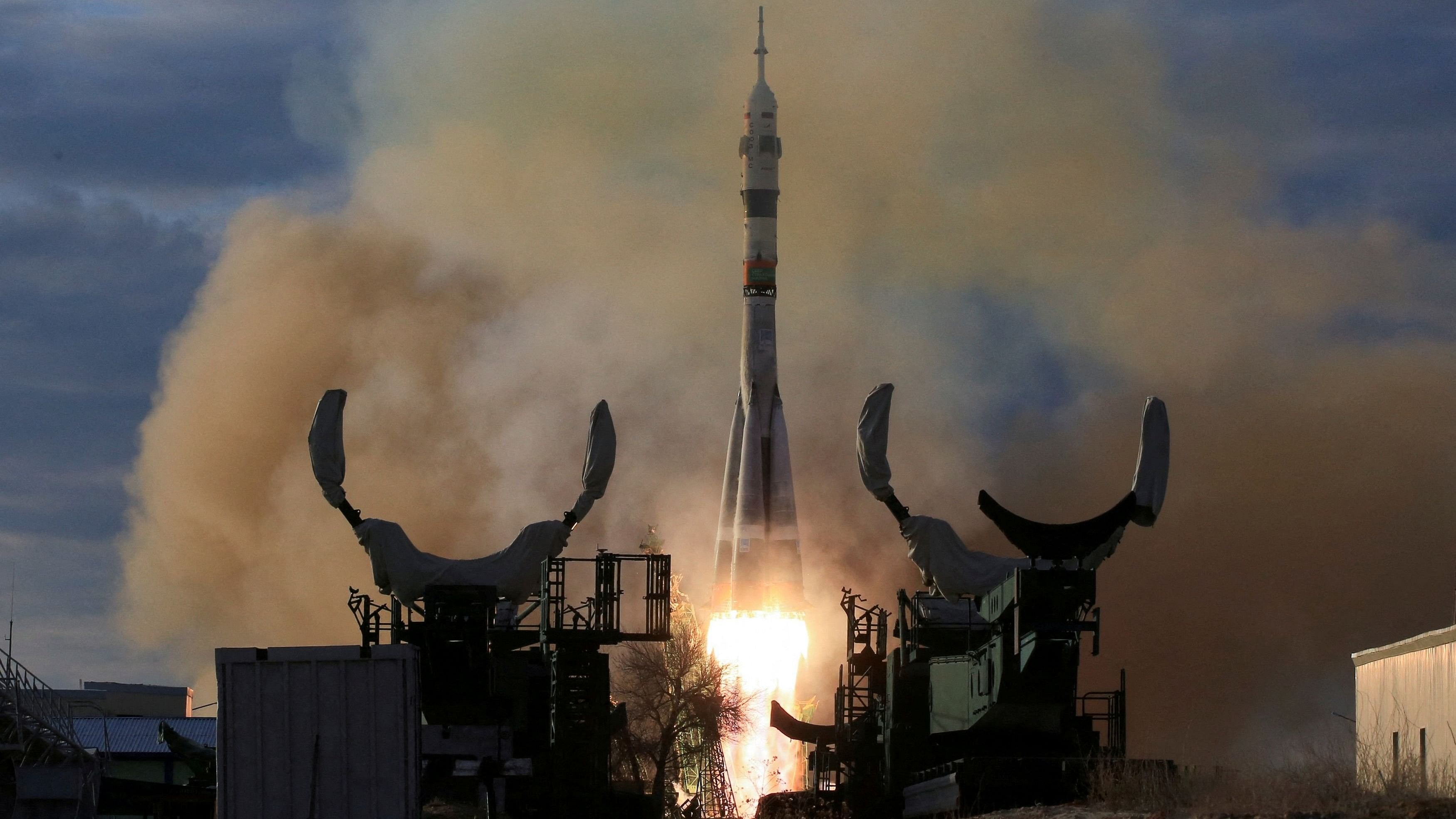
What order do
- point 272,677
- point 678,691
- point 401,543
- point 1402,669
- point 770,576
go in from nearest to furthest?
point 272,677
point 1402,669
point 401,543
point 678,691
point 770,576

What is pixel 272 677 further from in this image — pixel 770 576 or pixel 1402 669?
pixel 770 576

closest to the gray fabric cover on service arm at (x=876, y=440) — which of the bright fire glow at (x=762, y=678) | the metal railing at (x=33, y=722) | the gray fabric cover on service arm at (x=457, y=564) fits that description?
the gray fabric cover on service arm at (x=457, y=564)

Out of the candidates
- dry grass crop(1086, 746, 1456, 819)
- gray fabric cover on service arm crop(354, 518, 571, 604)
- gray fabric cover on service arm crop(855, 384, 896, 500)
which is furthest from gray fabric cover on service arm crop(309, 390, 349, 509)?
dry grass crop(1086, 746, 1456, 819)

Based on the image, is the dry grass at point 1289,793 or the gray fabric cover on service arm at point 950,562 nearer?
the dry grass at point 1289,793

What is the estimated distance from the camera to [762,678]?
75625 millimetres

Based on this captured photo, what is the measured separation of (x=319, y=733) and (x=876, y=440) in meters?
14.0

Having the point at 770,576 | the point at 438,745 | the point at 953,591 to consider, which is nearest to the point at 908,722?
the point at 953,591

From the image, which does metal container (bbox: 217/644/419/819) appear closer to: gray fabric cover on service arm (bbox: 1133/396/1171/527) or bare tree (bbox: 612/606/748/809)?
gray fabric cover on service arm (bbox: 1133/396/1171/527)

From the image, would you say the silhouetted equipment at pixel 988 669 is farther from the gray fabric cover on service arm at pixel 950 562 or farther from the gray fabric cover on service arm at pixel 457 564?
the gray fabric cover on service arm at pixel 457 564

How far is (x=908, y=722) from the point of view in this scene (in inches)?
1869

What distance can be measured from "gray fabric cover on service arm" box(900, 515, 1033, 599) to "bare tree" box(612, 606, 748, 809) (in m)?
22.5

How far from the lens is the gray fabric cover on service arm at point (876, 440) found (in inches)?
1682

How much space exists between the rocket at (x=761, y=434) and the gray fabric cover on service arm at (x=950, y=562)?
3192cm

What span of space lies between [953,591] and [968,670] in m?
2.68
